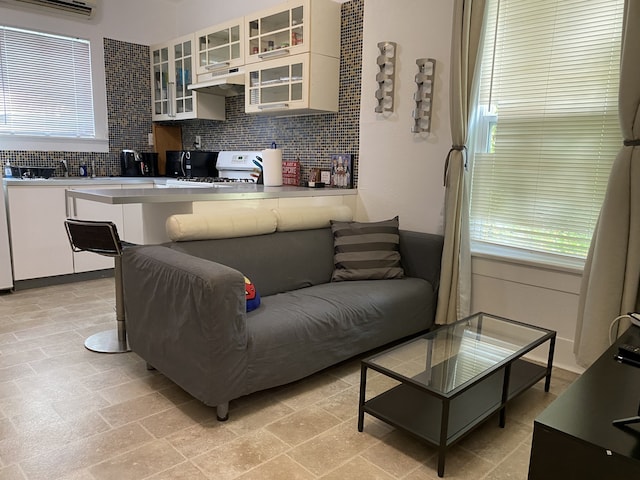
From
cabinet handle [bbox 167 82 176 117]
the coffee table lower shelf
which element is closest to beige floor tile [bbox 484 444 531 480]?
the coffee table lower shelf

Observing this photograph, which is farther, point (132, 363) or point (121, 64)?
point (121, 64)

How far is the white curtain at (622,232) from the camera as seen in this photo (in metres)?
2.11

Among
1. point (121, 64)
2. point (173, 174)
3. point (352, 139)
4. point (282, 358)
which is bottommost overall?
point (282, 358)

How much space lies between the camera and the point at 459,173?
287 centimetres

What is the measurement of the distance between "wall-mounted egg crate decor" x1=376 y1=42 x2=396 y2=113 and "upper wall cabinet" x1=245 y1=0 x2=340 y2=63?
0.49m

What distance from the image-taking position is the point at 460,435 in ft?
5.82

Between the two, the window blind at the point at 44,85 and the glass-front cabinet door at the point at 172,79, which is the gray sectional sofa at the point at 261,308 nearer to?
the glass-front cabinet door at the point at 172,79

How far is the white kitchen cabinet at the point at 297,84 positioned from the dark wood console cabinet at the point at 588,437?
2.81 metres

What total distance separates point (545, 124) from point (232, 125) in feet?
10.3

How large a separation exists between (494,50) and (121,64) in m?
3.98

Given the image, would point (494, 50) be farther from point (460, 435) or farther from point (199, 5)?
point (199, 5)

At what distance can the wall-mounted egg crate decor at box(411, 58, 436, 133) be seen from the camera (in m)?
3.09

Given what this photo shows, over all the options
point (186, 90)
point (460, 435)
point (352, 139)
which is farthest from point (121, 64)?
point (460, 435)

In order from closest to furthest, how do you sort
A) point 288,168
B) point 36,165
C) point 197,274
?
1. point 197,274
2. point 288,168
3. point 36,165
